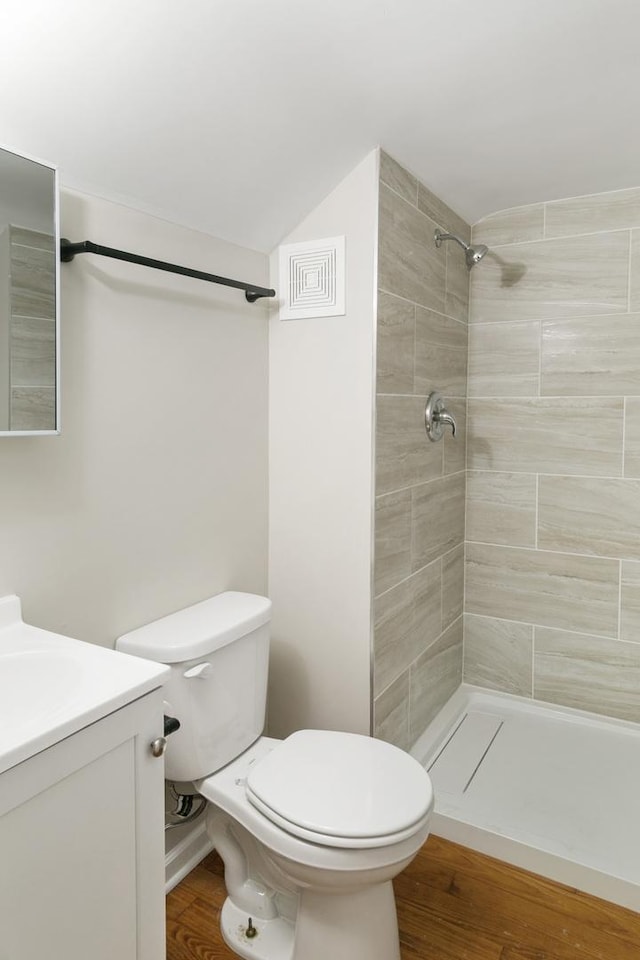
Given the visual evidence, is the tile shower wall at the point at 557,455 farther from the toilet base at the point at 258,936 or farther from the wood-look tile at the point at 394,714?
the toilet base at the point at 258,936

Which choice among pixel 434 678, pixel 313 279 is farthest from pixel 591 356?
pixel 434 678

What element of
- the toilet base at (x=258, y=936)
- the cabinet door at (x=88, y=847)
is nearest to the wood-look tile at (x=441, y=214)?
the cabinet door at (x=88, y=847)

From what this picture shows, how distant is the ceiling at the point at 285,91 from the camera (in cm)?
126

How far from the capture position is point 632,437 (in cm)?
242

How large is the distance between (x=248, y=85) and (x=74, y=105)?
407 millimetres

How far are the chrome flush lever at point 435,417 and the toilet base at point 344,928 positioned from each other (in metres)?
1.42

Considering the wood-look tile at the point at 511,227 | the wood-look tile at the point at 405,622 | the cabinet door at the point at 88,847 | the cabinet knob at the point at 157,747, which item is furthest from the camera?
the wood-look tile at the point at 511,227

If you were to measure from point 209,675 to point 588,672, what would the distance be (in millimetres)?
1706

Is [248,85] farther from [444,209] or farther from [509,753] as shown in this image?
[509,753]

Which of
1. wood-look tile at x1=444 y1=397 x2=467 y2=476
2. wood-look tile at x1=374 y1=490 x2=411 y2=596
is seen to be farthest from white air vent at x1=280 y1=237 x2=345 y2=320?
wood-look tile at x1=444 y1=397 x2=467 y2=476

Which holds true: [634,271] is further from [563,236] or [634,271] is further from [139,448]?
[139,448]

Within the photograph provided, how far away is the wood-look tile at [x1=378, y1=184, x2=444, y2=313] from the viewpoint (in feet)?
6.33

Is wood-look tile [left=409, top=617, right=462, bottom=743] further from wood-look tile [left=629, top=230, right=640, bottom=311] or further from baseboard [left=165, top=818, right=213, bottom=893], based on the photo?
wood-look tile [left=629, top=230, right=640, bottom=311]

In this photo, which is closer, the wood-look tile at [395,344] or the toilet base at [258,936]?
the toilet base at [258,936]
